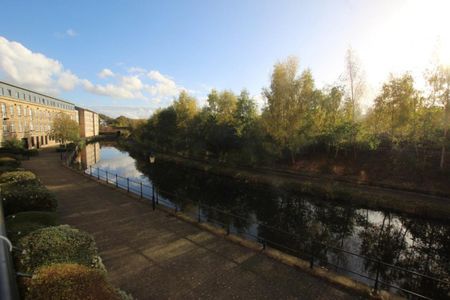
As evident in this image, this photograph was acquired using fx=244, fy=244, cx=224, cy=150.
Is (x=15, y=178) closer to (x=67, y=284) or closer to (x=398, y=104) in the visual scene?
(x=67, y=284)

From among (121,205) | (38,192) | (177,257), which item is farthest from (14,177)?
(177,257)

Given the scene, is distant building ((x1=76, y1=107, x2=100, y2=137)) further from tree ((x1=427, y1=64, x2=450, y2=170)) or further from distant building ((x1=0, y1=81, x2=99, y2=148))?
tree ((x1=427, y1=64, x2=450, y2=170))

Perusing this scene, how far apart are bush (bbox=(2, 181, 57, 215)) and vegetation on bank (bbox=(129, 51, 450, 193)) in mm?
21229

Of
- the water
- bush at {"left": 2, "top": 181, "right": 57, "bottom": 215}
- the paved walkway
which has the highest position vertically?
bush at {"left": 2, "top": 181, "right": 57, "bottom": 215}

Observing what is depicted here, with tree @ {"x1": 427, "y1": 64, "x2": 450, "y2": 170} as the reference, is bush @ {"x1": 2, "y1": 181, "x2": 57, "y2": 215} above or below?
below

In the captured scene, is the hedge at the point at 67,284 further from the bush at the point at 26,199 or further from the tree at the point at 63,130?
the tree at the point at 63,130

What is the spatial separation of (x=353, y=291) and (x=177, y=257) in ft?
→ 18.0

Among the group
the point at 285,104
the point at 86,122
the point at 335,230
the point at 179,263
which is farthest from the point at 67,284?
the point at 86,122

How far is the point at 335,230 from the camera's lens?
1449 centimetres

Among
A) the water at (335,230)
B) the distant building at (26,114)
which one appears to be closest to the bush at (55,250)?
the water at (335,230)

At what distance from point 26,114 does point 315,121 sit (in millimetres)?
55289

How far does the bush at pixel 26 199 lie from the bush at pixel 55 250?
5.14 m

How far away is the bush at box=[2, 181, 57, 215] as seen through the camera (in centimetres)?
999

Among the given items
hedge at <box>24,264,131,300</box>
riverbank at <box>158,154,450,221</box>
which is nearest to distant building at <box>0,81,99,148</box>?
riverbank at <box>158,154,450,221</box>
